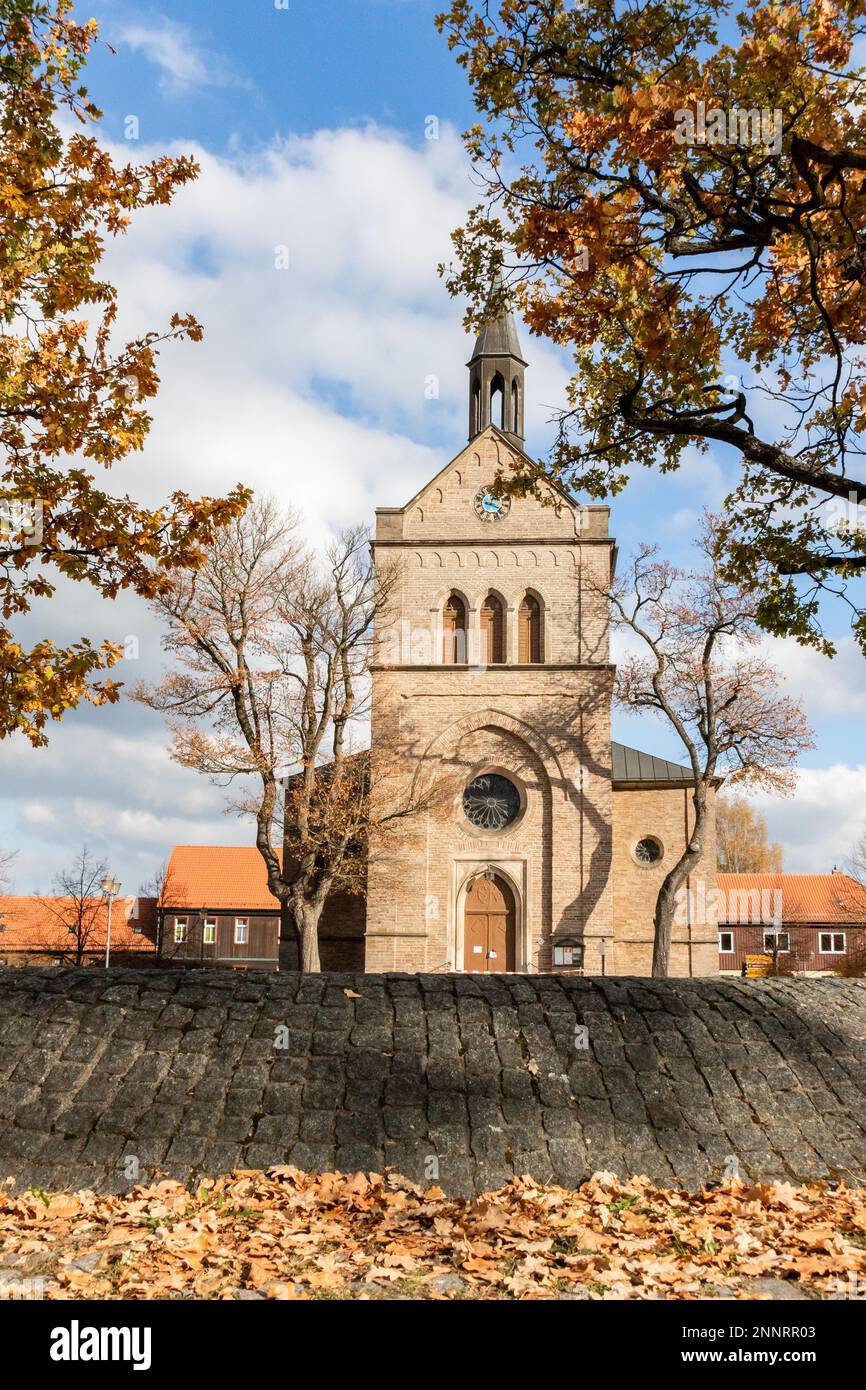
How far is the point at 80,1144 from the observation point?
6.71m

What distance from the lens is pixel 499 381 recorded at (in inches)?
1411

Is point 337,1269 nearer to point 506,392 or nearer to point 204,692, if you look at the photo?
point 204,692

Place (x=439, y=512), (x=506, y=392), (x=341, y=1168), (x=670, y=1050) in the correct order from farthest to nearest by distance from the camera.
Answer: (x=506, y=392), (x=439, y=512), (x=670, y=1050), (x=341, y=1168)

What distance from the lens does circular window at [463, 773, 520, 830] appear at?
30.5 m

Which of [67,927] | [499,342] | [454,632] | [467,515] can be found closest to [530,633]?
[454,632]

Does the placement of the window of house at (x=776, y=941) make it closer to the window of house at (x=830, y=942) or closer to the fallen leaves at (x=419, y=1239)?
the window of house at (x=830, y=942)

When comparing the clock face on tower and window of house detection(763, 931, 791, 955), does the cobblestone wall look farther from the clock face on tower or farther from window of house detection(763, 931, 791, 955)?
window of house detection(763, 931, 791, 955)

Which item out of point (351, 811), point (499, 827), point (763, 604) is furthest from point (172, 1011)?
point (499, 827)

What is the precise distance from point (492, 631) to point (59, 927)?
2792cm

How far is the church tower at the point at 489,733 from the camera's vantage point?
1150 inches

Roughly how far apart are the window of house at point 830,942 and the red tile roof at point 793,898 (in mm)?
723

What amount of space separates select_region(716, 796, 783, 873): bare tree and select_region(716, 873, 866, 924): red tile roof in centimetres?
455

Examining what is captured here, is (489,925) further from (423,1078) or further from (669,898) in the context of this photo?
(423,1078)
